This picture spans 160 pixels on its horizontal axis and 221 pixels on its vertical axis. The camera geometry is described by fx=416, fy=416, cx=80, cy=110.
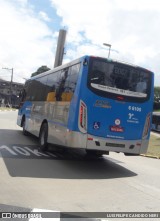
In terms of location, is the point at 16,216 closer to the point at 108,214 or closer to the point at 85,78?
the point at 108,214

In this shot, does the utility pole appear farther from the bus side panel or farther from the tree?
the tree

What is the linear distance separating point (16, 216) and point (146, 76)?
7.32m

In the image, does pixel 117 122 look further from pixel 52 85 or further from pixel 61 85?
pixel 52 85

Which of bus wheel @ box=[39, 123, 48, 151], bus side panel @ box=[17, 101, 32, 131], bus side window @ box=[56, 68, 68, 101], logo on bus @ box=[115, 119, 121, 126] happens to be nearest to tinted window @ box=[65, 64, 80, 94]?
bus side window @ box=[56, 68, 68, 101]

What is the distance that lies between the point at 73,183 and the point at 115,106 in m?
3.16

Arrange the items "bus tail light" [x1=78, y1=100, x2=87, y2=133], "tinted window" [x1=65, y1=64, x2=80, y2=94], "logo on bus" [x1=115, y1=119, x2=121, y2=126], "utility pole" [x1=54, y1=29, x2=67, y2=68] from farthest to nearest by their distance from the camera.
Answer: "utility pole" [x1=54, y1=29, x2=67, y2=68] < "tinted window" [x1=65, y1=64, x2=80, y2=94] < "logo on bus" [x1=115, y1=119, x2=121, y2=126] < "bus tail light" [x1=78, y1=100, x2=87, y2=133]

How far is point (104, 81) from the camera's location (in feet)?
39.4

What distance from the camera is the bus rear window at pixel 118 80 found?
1188 centimetres

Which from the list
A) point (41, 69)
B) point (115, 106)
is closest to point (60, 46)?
point (115, 106)

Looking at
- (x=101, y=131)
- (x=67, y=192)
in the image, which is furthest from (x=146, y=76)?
(x=67, y=192)

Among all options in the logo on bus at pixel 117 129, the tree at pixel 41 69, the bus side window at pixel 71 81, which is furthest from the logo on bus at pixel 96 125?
the tree at pixel 41 69

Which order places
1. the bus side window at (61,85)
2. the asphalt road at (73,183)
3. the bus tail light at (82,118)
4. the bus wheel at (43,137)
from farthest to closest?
the bus wheel at (43,137) < the bus side window at (61,85) < the bus tail light at (82,118) < the asphalt road at (73,183)

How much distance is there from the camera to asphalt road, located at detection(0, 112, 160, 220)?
7605 millimetres

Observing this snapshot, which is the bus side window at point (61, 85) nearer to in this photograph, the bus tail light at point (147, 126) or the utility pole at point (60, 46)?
the bus tail light at point (147, 126)
